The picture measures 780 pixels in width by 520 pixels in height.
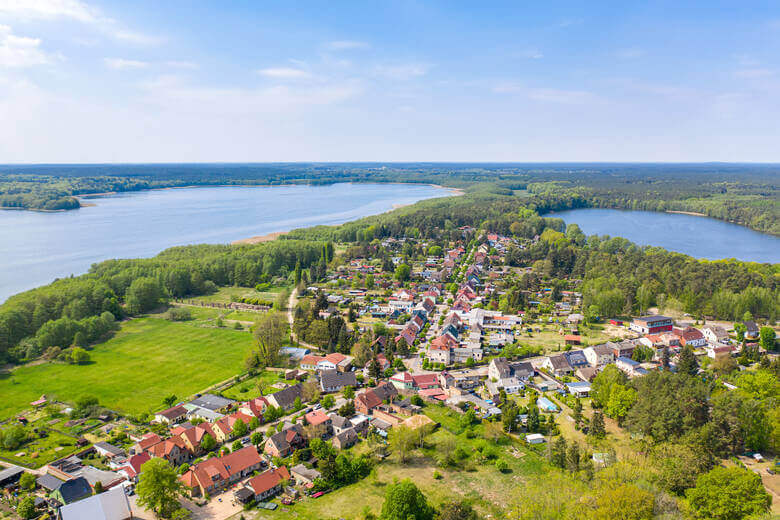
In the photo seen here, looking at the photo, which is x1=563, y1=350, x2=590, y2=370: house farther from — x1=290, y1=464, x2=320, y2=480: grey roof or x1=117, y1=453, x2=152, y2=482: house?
x1=117, y1=453, x2=152, y2=482: house

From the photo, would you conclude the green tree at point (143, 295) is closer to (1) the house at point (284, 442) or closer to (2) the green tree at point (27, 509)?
(2) the green tree at point (27, 509)

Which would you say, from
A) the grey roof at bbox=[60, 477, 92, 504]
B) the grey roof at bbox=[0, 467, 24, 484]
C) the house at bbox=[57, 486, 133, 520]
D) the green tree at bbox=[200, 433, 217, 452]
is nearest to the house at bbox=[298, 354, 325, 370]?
the green tree at bbox=[200, 433, 217, 452]

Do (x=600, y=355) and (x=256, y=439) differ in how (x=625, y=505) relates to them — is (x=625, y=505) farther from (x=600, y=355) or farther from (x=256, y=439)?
(x=600, y=355)

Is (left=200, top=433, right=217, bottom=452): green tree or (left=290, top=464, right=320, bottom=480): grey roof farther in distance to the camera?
(left=200, top=433, right=217, bottom=452): green tree

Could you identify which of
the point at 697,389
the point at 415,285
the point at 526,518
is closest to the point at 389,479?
the point at 526,518

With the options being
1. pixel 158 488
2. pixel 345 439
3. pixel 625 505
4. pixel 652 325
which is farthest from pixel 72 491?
pixel 652 325

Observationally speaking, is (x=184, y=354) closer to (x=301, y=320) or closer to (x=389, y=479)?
(x=301, y=320)
